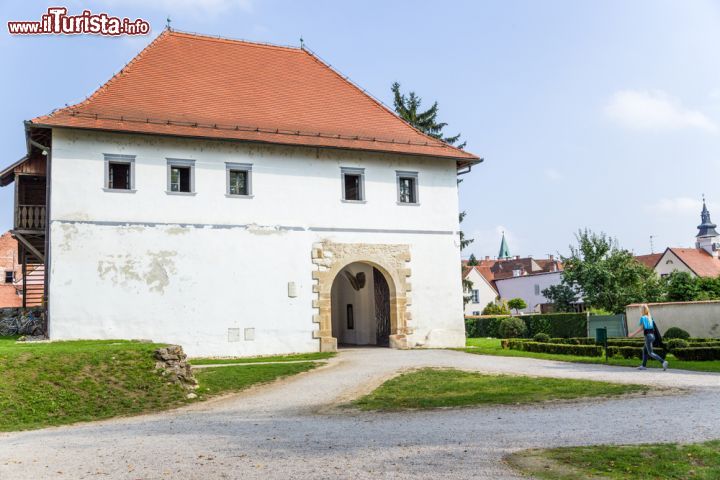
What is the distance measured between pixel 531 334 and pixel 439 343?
1532 cm

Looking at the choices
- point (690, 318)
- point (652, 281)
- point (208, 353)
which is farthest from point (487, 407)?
point (652, 281)

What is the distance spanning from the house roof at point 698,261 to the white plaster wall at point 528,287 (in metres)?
12.2

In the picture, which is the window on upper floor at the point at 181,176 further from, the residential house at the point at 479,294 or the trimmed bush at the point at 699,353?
the residential house at the point at 479,294

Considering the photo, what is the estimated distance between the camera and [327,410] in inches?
487

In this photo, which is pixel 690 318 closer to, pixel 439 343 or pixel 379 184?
pixel 439 343

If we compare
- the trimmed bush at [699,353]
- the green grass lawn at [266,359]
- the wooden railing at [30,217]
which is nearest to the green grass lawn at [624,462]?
the trimmed bush at [699,353]

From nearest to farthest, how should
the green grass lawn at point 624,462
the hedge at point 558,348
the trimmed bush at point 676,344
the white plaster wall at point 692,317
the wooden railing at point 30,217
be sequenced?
the green grass lawn at point 624,462 → the trimmed bush at point 676,344 → the hedge at point 558,348 → the wooden railing at point 30,217 → the white plaster wall at point 692,317

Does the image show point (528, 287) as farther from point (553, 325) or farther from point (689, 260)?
point (553, 325)

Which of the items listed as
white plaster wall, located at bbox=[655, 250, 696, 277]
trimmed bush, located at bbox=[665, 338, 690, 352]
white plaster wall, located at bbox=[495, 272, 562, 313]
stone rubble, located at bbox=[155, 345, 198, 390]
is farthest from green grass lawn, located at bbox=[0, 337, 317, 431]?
white plaster wall, located at bbox=[655, 250, 696, 277]

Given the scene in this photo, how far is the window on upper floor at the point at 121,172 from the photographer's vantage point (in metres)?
22.4

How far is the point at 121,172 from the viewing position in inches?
894

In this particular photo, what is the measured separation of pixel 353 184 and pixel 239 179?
4.31 metres

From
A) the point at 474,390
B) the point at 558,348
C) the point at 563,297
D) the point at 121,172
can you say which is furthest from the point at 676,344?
the point at 563,297

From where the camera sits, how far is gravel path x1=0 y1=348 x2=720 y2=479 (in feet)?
24.4
